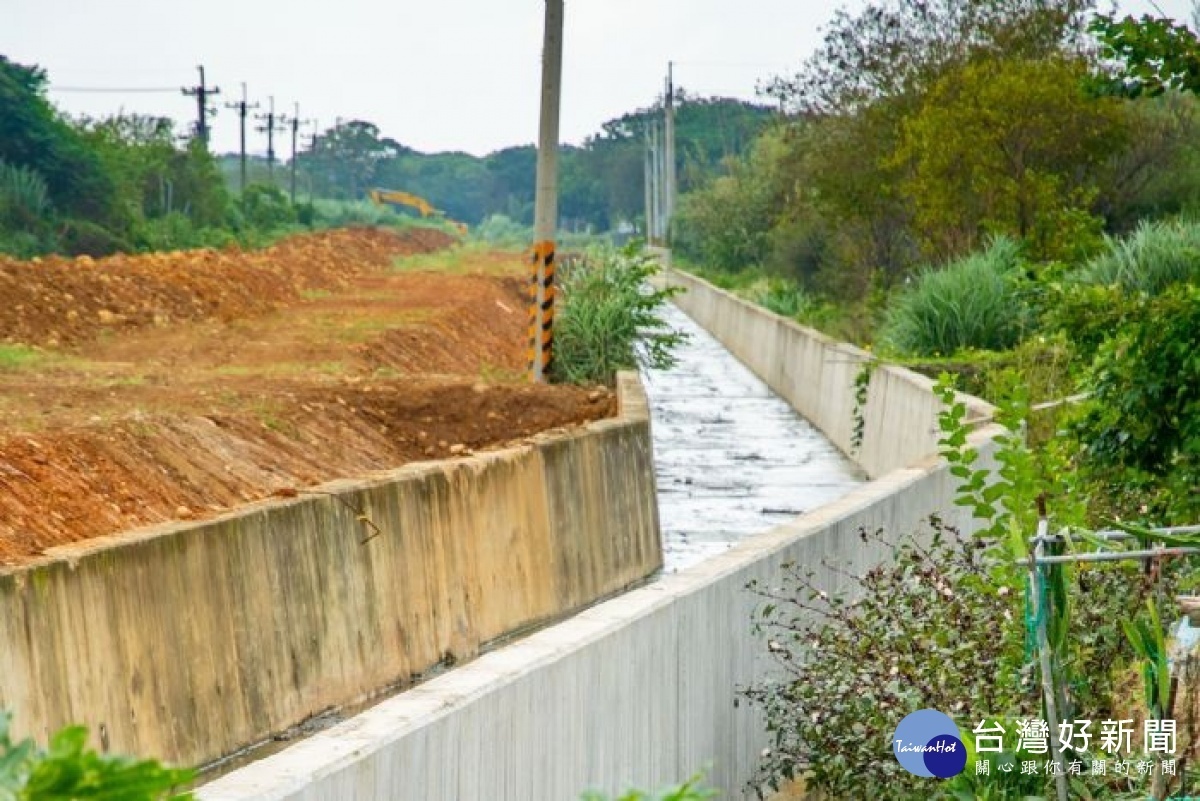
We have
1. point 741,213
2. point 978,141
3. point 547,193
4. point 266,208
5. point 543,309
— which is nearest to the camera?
point 543,309

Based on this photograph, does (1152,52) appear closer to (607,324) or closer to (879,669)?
(879,669)

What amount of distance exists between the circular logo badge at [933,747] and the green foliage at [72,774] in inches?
208

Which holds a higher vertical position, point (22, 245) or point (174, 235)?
point (22, 245)

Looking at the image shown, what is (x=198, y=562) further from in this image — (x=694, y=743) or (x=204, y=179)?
(x=204, y=179)

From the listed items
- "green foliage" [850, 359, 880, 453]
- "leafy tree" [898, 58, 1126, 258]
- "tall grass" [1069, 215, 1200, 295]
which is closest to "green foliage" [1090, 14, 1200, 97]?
"tall grass" [1069, 215, 1200, 295]

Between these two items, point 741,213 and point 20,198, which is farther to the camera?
point 741,213

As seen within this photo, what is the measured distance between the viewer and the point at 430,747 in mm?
6215

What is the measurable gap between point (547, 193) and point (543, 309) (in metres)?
1.49

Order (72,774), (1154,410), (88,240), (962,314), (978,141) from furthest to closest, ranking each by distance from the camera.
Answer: (88,240)
(978,141)
(962,314)
(1154,410)
(72,774)

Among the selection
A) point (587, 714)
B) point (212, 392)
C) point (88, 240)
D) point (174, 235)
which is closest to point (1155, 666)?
point (587, 714)

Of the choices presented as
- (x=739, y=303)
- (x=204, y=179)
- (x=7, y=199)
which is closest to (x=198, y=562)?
(x=739, y=303)

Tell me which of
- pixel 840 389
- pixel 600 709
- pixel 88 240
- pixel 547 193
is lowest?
pixel 840 389

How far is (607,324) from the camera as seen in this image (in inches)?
1242

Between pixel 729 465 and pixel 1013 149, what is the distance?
1063 cm
